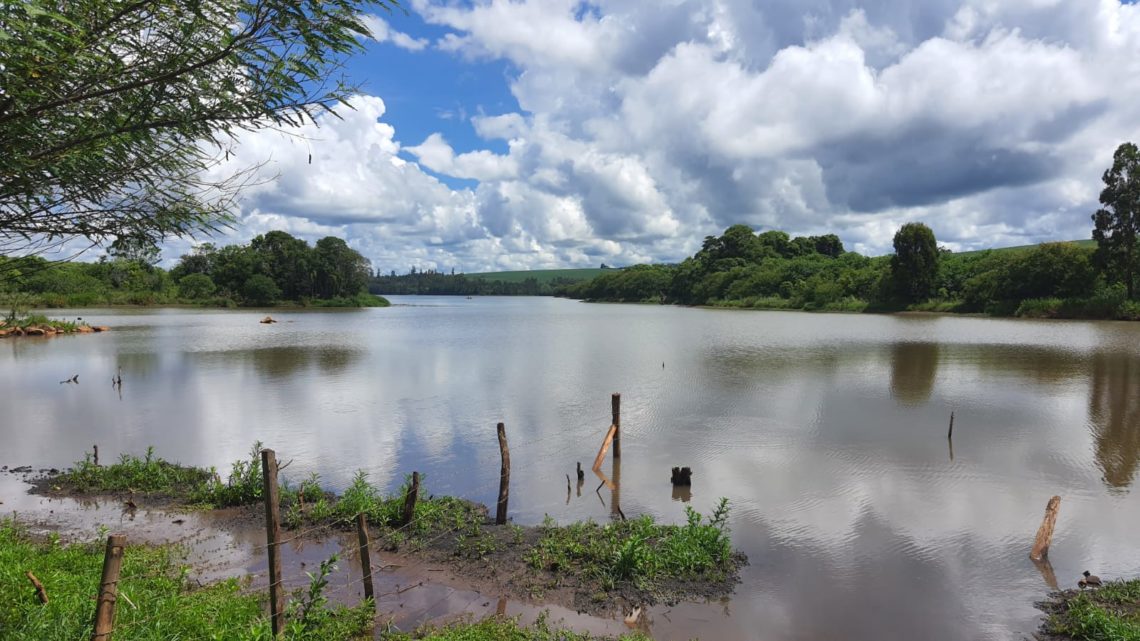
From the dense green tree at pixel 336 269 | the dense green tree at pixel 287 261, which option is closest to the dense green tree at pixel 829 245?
the dense green tree at pixel 336 269

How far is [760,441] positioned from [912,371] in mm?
17163

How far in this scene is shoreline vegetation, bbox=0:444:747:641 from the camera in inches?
272

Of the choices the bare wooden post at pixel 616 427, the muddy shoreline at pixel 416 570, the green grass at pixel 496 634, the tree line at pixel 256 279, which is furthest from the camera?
the tree line at pixel 256 279

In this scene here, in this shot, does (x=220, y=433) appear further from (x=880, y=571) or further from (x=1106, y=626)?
(x=1106, y=626)

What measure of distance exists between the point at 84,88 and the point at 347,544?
7.47 metres

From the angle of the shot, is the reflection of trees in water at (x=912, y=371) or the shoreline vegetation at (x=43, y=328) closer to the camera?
the reflection of trees in water at (x=912, y=371)

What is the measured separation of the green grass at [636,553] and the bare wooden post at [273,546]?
3.59m

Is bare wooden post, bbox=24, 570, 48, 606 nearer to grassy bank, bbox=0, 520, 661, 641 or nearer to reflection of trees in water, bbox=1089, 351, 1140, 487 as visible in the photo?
grassy bank, bbox=0, 520, 661, 641

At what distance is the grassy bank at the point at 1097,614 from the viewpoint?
6.88 meters

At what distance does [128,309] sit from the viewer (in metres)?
91.8

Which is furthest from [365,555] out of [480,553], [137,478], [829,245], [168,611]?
[829,245]

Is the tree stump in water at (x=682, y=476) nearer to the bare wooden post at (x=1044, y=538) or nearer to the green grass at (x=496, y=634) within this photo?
the bare wooden post at (x=1044, y=538)

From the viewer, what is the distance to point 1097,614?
7.23 meters

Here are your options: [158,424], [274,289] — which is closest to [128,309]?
[274,289]
